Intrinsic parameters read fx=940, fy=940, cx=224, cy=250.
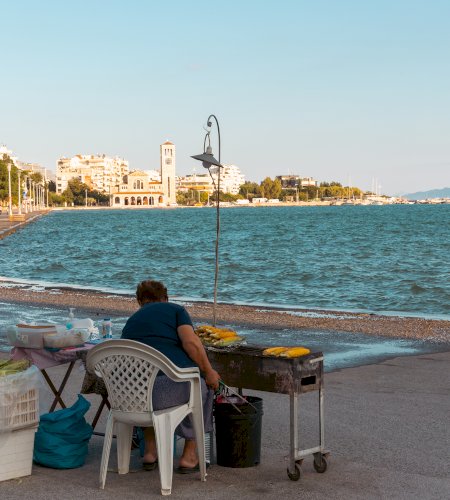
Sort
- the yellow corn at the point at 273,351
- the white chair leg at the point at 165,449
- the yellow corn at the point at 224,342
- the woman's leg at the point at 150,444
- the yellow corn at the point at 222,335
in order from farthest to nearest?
the yellow corn at the point at 222,335 < the yellow corn at the point at 224,342 < the woman's leg at the point at 150,444 < the yellow corn at the point at 273,351 < the white chair leg at the point at 165,449

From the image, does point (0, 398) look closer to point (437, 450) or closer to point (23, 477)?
point (23, 477)

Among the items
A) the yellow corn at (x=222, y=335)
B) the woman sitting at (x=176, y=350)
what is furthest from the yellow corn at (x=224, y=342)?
the woman sitting at (x=176, y=350)

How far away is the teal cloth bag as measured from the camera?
6594 mm

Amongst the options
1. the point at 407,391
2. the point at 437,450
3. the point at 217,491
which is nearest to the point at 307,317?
the point at 407,391

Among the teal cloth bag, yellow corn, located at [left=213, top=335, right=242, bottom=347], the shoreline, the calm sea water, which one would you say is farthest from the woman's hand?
the calm sea water

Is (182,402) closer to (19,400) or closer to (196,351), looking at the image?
(196,351)

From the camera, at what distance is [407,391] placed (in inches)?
378

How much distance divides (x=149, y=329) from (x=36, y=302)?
15.6 m

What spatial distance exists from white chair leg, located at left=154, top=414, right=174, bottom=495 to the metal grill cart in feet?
2.33

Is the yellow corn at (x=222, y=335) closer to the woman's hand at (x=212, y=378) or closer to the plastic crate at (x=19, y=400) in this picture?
the woman's hand at (x=212, y=378)

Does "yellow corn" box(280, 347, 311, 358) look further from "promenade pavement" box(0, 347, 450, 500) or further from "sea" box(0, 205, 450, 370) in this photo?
"sea" box(0, 205, 450, 370)

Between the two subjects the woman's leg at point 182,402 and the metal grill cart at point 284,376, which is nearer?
the woman's leg at point 182,402

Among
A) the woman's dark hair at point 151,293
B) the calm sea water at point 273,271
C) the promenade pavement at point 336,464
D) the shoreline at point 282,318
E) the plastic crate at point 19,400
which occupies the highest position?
the woman's dark hair at point 151,293

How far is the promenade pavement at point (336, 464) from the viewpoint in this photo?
597 centimetres
